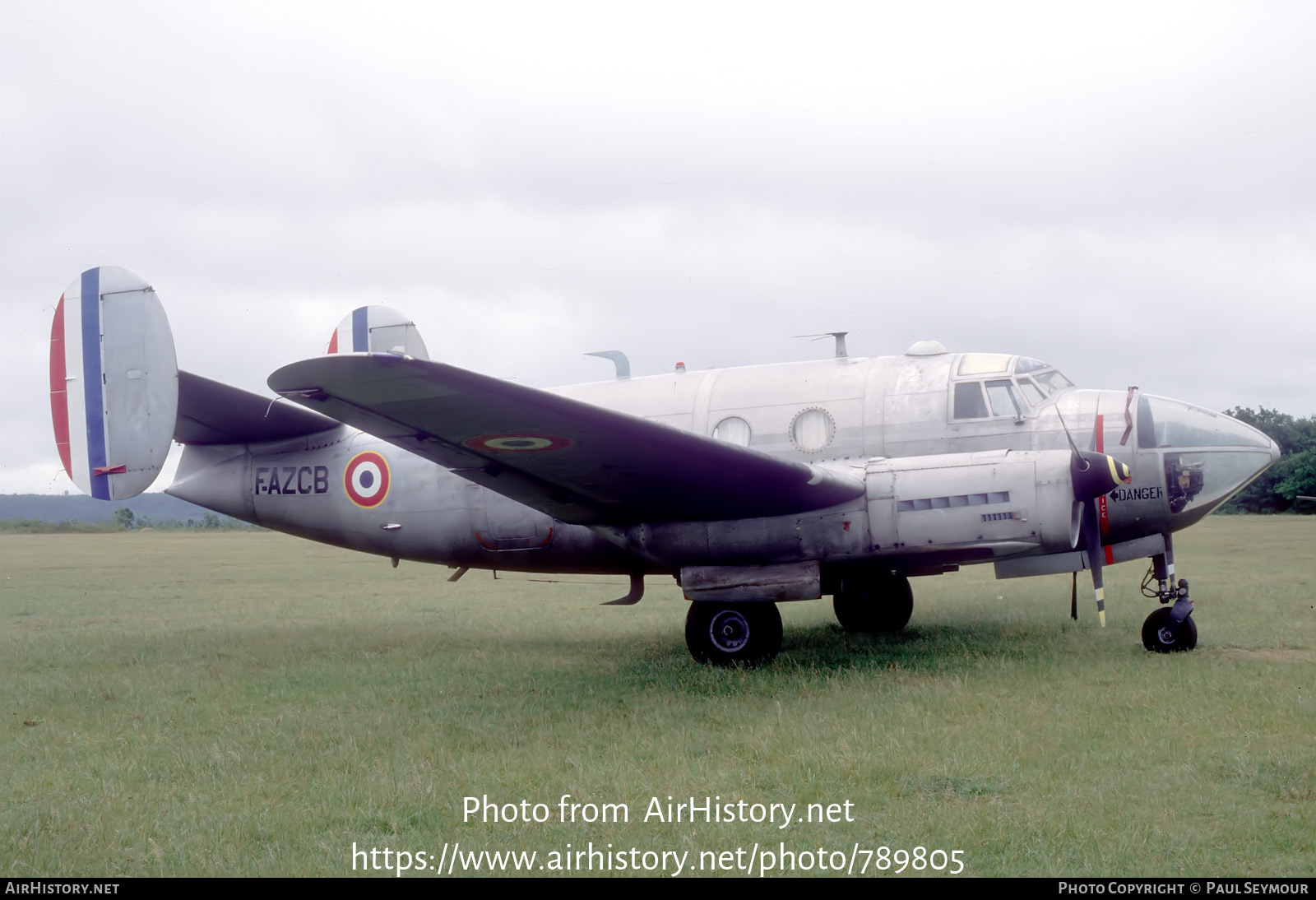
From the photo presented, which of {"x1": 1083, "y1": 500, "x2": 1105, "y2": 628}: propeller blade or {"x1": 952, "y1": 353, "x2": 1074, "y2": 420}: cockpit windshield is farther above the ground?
{"x1": 952, "y1": 353, "x2": 1074, "y2": 420}: cockpit windshield

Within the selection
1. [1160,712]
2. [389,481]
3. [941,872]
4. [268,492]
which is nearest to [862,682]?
[1160,712]

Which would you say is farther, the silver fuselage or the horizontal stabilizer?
the horizontal stabilizer

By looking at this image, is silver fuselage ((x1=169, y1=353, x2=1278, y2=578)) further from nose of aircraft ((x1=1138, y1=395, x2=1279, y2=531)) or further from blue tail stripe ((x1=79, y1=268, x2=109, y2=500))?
blue tail stripe ((x1=79, y1=268, x2=109, y2=500))

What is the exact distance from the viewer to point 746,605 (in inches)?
374

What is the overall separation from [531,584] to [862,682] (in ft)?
41.4

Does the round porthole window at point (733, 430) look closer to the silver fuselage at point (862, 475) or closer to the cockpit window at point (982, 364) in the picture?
the silver fuselage at point (862, 475)

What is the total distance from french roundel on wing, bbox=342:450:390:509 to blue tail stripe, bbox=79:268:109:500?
8.81 feet

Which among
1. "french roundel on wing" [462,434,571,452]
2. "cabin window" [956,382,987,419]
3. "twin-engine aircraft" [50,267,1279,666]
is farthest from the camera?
"cabin window" [956,382,987,419]

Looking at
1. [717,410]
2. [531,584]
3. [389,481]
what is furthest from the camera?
[531,584]

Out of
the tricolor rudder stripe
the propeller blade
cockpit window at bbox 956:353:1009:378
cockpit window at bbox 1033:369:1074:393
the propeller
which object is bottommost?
the propeller blade

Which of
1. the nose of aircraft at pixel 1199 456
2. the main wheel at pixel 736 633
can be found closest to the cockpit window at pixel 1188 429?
the nose of aircraft at pixel 1199 456

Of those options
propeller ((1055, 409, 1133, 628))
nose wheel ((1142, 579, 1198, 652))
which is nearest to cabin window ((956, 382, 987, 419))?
propeller ((1055, 409, 1133, 628))

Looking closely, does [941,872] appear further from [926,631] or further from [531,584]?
[531,584]

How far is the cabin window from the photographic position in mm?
9727
